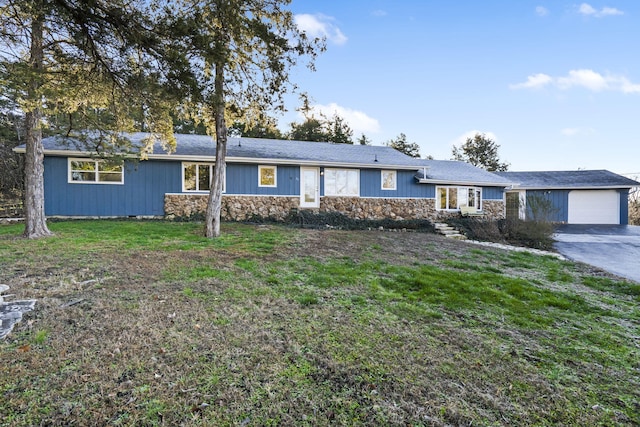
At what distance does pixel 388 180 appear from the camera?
589 inches

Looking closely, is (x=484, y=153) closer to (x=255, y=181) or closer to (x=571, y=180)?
(x=571, y=180)

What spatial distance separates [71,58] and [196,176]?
7.36 meters

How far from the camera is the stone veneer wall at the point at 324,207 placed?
12.6m

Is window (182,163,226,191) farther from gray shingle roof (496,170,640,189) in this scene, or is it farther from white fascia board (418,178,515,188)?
gray shingle roof (496,170,640,189)

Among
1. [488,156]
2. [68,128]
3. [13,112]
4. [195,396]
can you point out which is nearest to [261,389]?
[195,396]

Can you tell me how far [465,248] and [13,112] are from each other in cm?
2144

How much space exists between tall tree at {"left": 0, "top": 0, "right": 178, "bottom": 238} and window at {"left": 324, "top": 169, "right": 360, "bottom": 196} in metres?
7.87

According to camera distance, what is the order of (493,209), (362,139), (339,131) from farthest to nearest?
(362,139) < (339,131) < (493,209)

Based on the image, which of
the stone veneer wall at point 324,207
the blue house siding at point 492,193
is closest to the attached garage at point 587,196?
the blue house siding at point 492,193

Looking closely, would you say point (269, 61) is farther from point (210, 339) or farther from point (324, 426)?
point (324, 426)

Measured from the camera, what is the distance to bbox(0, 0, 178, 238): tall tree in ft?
13.9

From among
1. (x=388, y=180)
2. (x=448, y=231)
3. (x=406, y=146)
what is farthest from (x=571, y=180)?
(x=406, y=146)

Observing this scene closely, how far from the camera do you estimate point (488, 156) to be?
32406 millimetres

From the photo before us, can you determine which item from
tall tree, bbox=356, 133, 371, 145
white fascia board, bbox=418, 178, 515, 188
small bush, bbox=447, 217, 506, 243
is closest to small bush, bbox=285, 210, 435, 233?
small bush, bbox=447, 217, 506, 243
